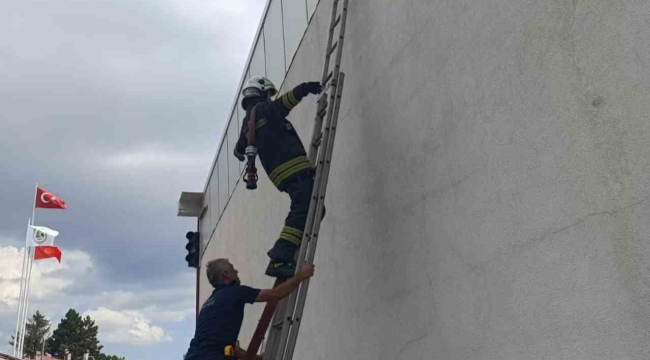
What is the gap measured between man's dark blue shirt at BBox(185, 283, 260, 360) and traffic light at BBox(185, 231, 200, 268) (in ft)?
35.2

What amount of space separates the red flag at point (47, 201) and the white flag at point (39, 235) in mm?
876

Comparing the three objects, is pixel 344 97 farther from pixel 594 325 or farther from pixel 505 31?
pixel 594 325

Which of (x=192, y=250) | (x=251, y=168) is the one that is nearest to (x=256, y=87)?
(x=251, y=168)

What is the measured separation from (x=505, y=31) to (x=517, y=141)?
0.51 m

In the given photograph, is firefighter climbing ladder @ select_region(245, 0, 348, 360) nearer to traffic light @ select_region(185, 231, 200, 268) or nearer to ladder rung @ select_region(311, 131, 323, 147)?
ladder rung @ select_region(311, 131, 323, 147)

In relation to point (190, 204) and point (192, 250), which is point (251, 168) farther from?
point (190, 204)

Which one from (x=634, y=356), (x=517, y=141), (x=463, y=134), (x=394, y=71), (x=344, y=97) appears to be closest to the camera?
(x=634, y=356)

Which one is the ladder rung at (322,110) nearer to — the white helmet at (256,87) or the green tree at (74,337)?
the white helmet at (256,87)

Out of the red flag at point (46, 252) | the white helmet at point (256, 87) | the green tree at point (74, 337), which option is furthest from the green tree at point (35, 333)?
the white helmet at point (256, 87)

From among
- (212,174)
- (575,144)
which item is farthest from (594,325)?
(212,174)

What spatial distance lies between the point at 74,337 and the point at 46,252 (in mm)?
48443

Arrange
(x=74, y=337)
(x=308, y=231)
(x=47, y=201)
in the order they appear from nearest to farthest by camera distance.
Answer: (x=308, y=231)
(x=47, y=201)
(x=74, y=337)

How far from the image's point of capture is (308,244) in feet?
13.5

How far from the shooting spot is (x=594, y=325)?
2.25 meters
